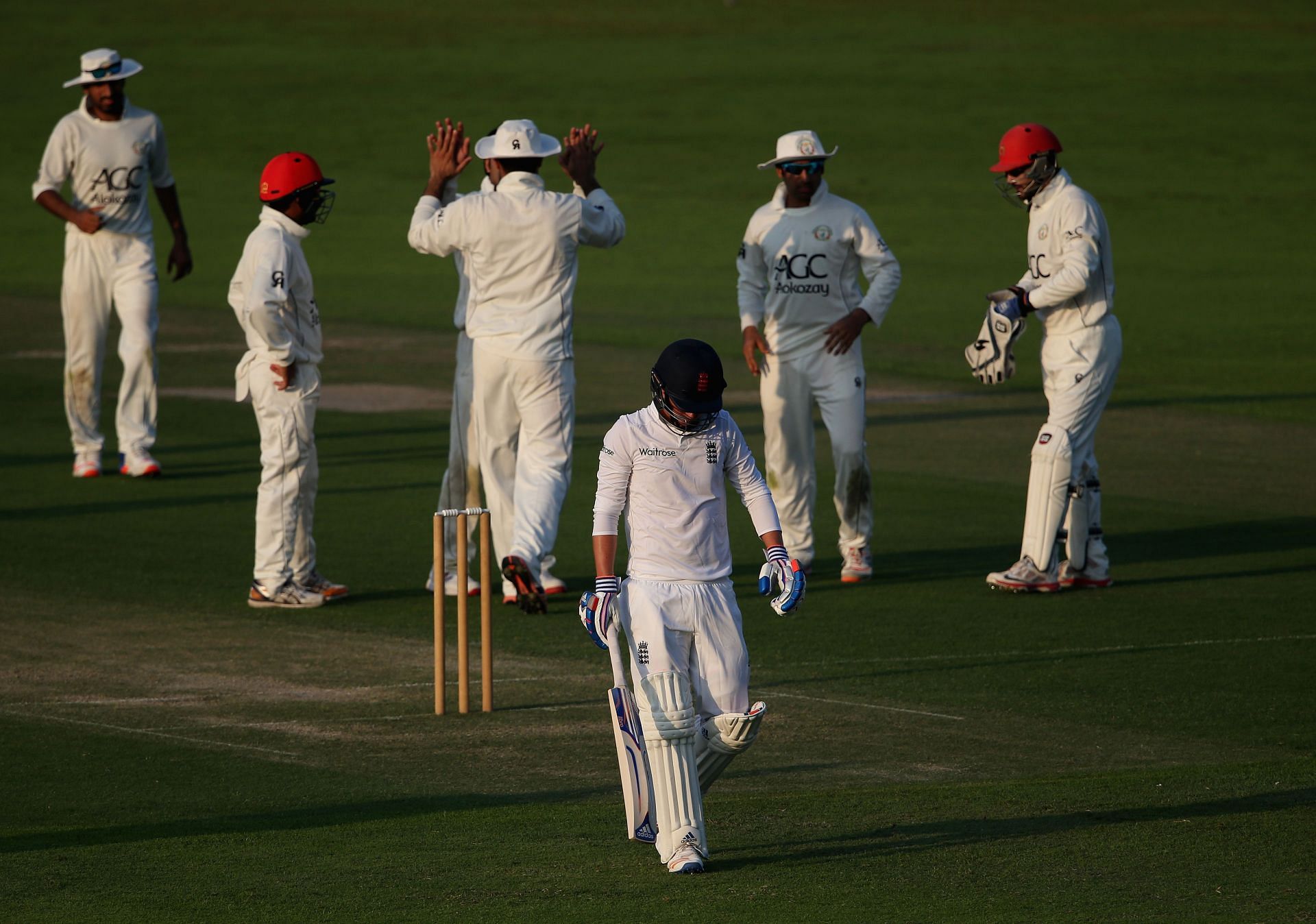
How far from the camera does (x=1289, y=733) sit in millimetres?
8375

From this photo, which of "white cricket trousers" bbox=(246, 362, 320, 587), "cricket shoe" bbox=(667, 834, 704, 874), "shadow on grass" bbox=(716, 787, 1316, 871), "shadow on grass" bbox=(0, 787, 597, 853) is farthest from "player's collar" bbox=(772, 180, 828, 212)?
"cricket shoe" bbox=(667, 834, 704, 874)

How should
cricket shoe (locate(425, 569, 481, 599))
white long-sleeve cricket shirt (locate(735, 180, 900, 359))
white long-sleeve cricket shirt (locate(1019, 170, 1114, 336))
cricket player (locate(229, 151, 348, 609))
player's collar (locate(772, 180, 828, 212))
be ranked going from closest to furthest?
cricket player (locate(229, 151, 348, 609)), white long-sleeve cricket shirt (locate(1019, 170, 1114, 336)), cricket shoe (locate(425, 569, 481, 599)), white long-sleeve cricket shirt (locate(735, 180, 900, 359)), player's collar (locate(772, 180, 828, 212))

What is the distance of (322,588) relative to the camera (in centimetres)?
1099

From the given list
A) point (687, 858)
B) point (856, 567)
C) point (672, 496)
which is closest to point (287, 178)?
point (856, 567)

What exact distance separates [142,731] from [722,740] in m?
3.02

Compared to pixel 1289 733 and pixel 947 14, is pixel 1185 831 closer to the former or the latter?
pixel 1289 733

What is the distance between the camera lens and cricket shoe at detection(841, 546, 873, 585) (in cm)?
1152

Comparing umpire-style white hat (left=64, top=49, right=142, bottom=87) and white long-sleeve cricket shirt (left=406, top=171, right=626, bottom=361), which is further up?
umpire-style white hat (left=64, top=49, right=142, bottom=87)

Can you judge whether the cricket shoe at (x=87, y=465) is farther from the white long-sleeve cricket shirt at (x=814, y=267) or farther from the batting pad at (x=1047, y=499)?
the batting pad at (x=1047, y=499)

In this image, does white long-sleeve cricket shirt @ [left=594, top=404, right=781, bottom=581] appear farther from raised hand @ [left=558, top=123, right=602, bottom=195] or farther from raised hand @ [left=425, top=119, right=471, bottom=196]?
raised hand @ [left=425, top=119, right=471, bottom=196]

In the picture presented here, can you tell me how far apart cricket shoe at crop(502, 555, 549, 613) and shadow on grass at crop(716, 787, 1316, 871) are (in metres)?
3.81

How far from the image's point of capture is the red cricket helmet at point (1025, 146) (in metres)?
11.3

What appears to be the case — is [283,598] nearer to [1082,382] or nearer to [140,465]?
[140,465]

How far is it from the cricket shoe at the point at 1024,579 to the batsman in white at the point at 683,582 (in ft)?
14.6
